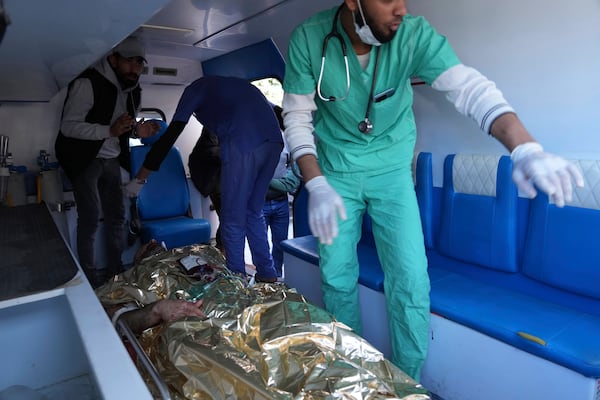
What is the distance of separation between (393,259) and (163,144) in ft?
5.15

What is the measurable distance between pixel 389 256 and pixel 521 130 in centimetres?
77

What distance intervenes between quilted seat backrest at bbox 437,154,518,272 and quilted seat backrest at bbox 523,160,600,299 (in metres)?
0.11

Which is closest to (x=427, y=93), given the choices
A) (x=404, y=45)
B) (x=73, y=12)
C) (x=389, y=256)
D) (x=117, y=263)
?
(x=404, y=45)

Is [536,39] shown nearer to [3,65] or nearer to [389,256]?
[389,256]

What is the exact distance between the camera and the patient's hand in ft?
5.33

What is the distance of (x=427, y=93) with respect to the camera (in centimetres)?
260

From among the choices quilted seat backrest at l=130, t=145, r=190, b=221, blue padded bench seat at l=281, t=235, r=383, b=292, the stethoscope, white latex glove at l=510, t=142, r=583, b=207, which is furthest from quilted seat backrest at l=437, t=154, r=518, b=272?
quilted seat backrest at l=130, t=145, r=190, b=221

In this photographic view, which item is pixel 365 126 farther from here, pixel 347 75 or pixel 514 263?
pixel 514 263

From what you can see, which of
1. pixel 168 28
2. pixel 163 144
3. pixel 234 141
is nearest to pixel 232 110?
pixel 234 141

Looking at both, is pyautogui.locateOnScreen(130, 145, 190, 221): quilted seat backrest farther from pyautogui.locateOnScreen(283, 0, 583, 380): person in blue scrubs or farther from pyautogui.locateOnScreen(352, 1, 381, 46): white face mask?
pyautogui.locateOnScreen(352, 1, 381, 46): white face mask

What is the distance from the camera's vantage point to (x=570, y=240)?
190cm

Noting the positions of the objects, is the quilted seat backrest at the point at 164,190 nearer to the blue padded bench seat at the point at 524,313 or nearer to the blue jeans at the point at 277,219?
the blue jeans at the point at 277,219

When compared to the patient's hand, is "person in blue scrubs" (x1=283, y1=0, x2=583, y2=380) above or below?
above

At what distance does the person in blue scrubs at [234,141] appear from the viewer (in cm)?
276
